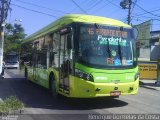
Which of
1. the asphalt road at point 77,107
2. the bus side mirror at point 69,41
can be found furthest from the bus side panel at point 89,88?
the bus side mirror at point 69,41

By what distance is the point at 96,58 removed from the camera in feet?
43.3

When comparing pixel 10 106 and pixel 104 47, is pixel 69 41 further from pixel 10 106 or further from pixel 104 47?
pixel 10 106

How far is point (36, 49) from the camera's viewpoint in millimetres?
20562

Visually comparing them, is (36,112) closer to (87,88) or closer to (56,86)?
(87,88)

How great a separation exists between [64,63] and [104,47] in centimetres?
177

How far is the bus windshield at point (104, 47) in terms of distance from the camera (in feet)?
43.1

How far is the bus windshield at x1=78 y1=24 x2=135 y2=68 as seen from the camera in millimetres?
13148

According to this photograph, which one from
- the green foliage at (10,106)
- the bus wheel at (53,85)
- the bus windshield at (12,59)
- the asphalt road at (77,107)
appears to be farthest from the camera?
the bus windshield at (12,59)

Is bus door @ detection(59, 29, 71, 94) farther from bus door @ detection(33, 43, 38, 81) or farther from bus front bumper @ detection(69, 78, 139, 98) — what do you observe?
bus door @ detection(33, 43, 38, 81)

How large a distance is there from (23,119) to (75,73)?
290 centimetres

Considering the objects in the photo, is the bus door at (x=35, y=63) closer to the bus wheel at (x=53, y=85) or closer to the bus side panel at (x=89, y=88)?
the bus wheel at (x=53, y=85)

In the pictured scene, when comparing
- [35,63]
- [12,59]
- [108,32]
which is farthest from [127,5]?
[108,32]

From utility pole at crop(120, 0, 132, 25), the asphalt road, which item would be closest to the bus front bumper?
the asphalt road

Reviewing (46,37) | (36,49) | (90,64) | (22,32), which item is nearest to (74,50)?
(90,64)
